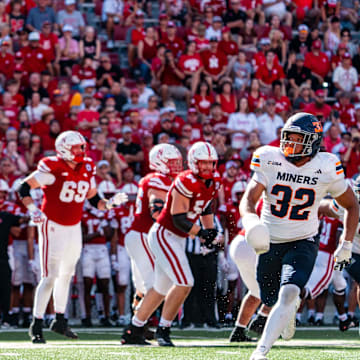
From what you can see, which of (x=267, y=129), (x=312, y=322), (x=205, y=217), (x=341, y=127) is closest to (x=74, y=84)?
(x=267, y=129)

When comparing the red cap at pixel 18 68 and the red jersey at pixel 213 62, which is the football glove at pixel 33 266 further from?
the red jersey at pixel 213 62

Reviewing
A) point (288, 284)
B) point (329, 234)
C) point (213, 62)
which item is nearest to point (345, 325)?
point (329, 234)

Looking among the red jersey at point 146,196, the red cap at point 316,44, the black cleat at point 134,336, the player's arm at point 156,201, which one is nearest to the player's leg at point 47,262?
the red jersey at point 146,196

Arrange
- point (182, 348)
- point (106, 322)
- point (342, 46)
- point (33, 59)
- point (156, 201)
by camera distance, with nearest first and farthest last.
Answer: point (182, 348)
point (156, 201)
point (106, 322)
point (33, 59)
point (342, 46)

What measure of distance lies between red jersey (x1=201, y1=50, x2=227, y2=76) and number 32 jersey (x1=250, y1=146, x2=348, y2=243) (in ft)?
27.9

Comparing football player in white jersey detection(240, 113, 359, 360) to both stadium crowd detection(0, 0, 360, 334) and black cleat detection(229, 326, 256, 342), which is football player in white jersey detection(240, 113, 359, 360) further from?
stadium crowd detection(0, 0, 360, 334)

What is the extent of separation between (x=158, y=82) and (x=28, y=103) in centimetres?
224

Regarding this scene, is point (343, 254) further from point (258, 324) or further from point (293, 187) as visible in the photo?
point (258, 324)

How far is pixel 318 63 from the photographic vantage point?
49.6 feet

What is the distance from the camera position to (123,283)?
11203 millimetres

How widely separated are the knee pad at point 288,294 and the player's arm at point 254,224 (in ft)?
1.22

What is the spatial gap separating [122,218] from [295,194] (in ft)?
19.0

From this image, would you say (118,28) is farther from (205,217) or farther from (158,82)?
(205,217)

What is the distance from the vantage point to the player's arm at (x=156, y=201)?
7.71 m
